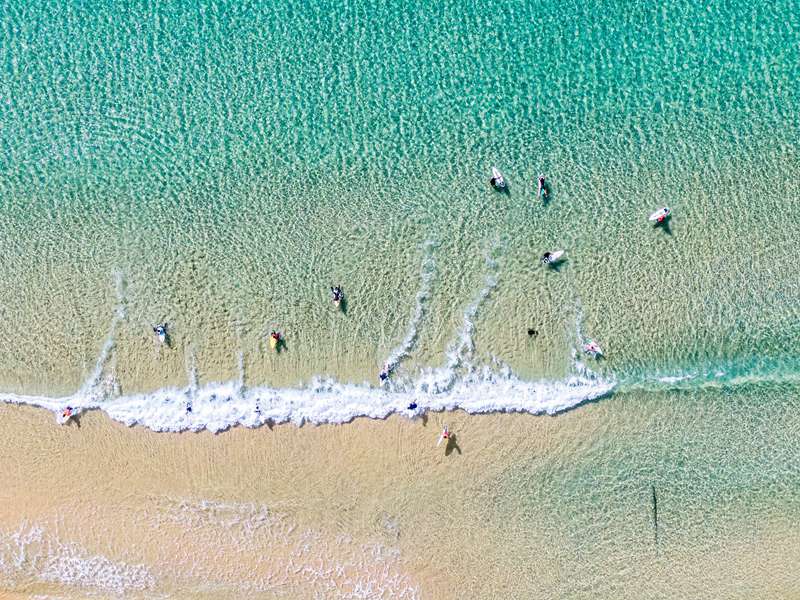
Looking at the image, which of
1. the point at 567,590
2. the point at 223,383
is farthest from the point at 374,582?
the point at 223,383

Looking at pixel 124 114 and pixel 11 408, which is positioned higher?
pixel 124 114

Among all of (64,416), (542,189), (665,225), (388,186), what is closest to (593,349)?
(665,225)

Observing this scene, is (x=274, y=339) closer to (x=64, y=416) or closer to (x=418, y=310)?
(x=418, y=310)

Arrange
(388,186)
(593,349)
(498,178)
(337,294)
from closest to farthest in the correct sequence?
(593,349)
(337,294)
(498,178)
(388,186)

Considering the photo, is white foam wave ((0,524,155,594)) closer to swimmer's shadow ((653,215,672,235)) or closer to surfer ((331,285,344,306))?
surfer ((331,285,344,306))

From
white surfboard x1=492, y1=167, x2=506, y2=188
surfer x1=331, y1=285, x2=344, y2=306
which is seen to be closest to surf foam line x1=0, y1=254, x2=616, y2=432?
surfer x1=331, y1=285, x2=344, y2=306

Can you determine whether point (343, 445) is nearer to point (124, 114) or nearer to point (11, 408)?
point (11, 408)
